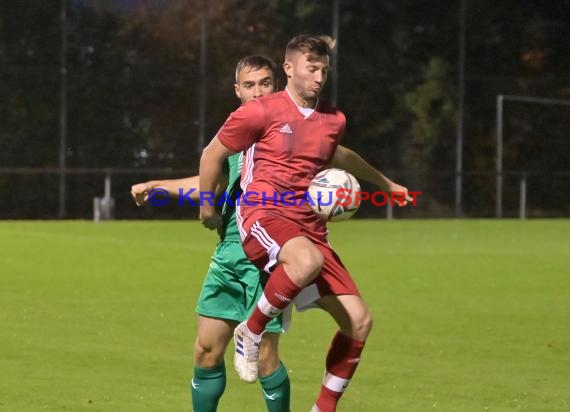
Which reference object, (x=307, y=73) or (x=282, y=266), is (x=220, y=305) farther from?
(x=307, y=73)

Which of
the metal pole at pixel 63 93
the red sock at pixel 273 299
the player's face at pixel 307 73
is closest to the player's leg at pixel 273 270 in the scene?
the red sock at pixel 273 299

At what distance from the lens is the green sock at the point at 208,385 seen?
6.35m

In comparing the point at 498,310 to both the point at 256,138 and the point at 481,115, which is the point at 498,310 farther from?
the point at 481,115

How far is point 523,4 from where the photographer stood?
3353 centimetres

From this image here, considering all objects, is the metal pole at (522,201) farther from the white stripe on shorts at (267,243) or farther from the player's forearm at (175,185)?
the white stripe on shorts at (267,243)

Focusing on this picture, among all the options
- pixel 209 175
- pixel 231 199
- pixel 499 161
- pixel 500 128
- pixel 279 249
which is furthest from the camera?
pixel 500 128

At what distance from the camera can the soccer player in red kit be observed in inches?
231

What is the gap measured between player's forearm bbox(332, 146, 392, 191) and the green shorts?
2.06 feet

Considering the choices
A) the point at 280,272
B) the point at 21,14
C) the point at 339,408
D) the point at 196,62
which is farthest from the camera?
the point at 196,62

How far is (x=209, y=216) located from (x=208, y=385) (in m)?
0.85

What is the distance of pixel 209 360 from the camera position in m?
6.30

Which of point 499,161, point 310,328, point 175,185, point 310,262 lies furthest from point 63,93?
point 310,262

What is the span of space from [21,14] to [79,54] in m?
1.71

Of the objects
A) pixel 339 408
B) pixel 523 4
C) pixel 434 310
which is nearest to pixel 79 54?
pixel 523 4
